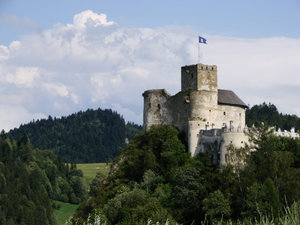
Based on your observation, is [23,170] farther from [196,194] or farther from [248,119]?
[196,194]

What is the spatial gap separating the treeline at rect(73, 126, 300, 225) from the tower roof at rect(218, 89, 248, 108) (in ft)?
24.4

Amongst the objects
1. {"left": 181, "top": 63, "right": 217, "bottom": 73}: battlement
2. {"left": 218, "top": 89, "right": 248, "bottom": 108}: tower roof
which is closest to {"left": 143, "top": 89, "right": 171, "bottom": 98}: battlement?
{"left": 181, "top": 63, "right": 217, "bottom": 73}: battlement

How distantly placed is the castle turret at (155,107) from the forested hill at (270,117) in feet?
106

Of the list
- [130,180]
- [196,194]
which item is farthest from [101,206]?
[196,194]

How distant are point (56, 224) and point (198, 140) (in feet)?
264

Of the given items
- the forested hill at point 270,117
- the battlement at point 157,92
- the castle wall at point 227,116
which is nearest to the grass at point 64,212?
the forested hill at point 270,117

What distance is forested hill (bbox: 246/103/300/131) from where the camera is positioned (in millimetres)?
118188

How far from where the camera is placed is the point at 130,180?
78.3 metres

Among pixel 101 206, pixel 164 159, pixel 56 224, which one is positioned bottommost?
pixel 56 224

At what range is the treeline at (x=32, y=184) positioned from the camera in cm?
14300

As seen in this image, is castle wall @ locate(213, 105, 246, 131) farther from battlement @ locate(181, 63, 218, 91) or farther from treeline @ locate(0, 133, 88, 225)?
treeline @ locate(0, 133, 88, 225)

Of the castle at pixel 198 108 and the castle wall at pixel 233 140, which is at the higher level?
the castle at pixel 198 108

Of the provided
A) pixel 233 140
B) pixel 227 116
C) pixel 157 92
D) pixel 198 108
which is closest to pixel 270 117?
pixel 157 92

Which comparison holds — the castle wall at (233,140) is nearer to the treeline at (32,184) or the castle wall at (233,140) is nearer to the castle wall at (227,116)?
the castle wall at (227,116)
